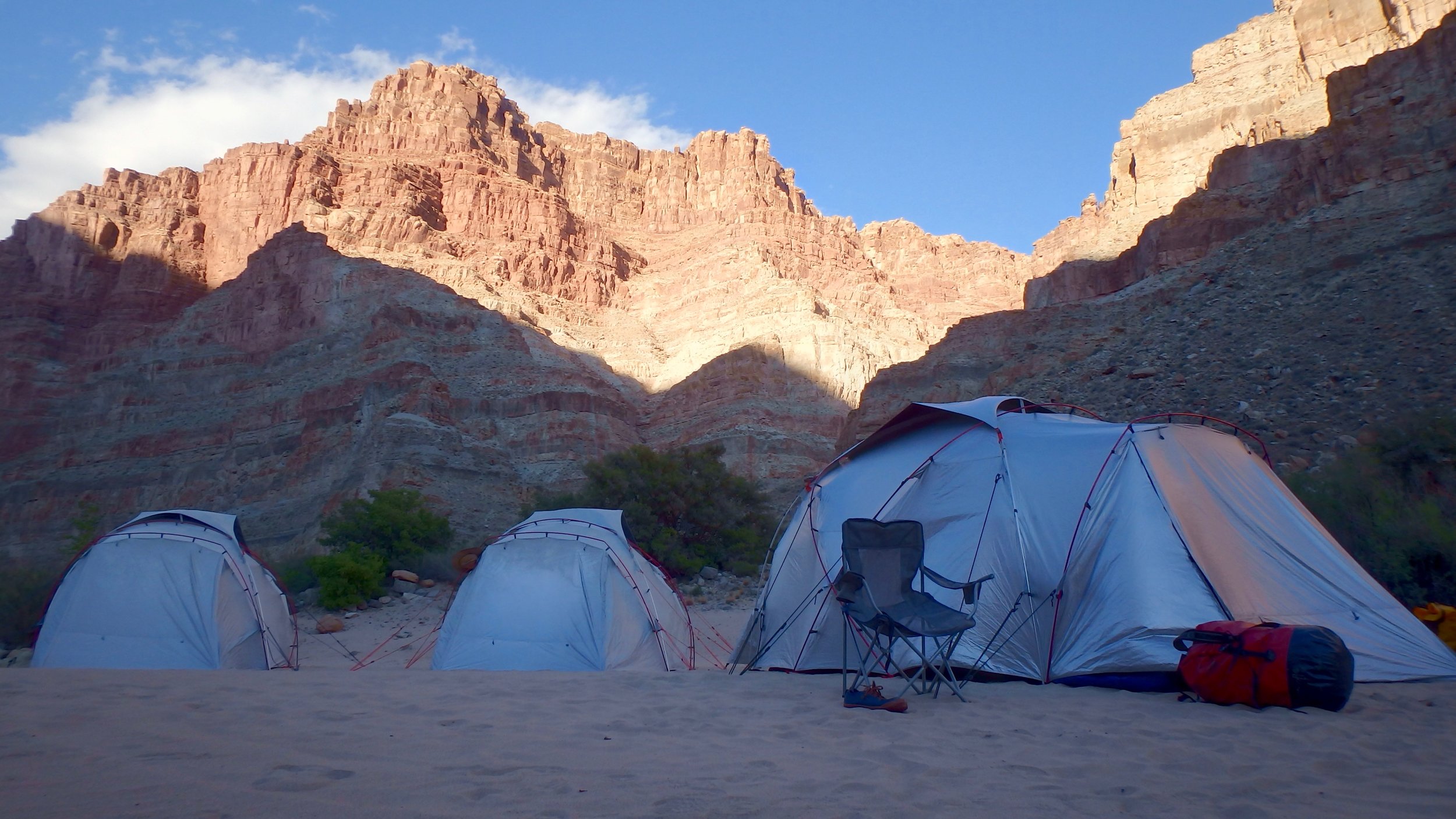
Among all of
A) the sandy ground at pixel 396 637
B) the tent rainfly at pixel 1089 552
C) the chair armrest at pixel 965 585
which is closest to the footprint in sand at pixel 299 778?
the chair armrest at pixel 965 585

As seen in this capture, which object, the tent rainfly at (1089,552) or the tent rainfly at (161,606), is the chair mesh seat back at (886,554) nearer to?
the tent rainfly at (1089,552)

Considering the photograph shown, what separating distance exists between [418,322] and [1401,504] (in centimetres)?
5865

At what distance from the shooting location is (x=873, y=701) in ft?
18.2

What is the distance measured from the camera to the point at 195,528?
31.9 feet

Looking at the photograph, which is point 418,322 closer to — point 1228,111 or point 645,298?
point 645,298

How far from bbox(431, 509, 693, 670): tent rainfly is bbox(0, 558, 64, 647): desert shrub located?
6.63 metres

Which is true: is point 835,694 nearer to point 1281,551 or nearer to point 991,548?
point 991,548

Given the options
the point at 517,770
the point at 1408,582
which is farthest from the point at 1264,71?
the point at 517,770

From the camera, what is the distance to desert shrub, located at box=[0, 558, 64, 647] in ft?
39.6

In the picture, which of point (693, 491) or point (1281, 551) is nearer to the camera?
point (1281, 551)

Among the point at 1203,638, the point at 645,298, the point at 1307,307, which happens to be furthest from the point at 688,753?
the point at 645,298

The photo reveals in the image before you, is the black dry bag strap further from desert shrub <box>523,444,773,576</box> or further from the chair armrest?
desert shrub <box>523,444,773,576</box>

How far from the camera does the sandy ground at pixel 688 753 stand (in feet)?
11.5

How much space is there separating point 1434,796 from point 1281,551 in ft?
11.0
